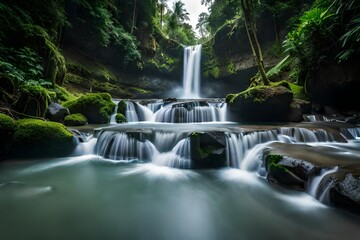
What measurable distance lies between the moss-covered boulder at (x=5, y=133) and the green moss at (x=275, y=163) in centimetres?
591

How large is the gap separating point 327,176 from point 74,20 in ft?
56.4

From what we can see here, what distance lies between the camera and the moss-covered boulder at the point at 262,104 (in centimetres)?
859

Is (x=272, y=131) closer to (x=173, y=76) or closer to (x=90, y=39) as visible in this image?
(x=90, y=39)

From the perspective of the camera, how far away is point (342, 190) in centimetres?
263

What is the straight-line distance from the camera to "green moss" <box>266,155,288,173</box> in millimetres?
3583

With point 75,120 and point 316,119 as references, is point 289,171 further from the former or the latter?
point 75,120

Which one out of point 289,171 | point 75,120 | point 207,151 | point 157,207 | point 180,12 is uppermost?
point 180,12

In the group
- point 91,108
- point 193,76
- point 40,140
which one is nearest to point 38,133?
point 40,140

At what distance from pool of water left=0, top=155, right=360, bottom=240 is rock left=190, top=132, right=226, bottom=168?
0.96ft

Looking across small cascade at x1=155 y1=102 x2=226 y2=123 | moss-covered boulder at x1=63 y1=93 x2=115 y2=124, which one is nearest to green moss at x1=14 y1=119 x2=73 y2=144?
moss-covered boulder at x1=63 y1=93 x2=115 y2=124

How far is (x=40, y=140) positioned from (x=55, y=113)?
2795 millimetres

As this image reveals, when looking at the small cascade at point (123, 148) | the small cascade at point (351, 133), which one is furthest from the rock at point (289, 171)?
the small cascade at point (351, 133)

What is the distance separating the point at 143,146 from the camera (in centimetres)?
550

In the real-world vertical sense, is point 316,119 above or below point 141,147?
above
